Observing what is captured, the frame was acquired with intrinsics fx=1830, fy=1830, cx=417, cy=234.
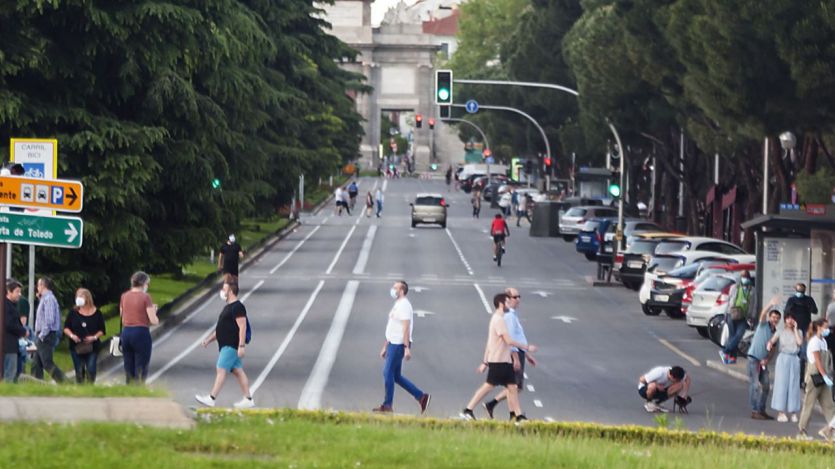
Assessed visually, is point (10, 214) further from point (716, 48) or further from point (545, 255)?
point (545, 255)

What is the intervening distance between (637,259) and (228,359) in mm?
28938

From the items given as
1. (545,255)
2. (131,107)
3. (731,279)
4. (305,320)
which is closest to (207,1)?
(131,107)

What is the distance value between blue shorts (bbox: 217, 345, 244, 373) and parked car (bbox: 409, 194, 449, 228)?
61.0 metres

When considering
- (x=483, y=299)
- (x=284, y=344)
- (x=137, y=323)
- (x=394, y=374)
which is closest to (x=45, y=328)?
(x=137, y=323)

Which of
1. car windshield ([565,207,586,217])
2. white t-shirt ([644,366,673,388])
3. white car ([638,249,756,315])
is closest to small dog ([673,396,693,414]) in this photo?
white t-shirt ([644,366,673,388])

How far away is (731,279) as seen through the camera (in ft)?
121

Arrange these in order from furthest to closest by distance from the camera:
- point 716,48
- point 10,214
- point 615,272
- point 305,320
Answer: point 615,272, point 716,48, point 305,320, point 10,214

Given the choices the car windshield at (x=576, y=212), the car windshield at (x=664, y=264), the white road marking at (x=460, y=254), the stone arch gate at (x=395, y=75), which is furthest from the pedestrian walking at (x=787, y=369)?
the stone arch gate at (x=395, y=75)

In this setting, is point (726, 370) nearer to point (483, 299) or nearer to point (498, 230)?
point (483, 299)

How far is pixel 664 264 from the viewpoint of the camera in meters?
44.5

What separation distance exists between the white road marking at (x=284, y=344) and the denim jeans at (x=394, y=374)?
3332 millimetres

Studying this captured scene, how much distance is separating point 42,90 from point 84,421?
1801 cm

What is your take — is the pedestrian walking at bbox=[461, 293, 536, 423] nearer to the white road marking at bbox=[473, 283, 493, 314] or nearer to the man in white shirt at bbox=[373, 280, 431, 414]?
the man in white shirt at bbox=[373, 280, 431, 414]

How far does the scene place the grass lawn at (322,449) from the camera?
13.2m
